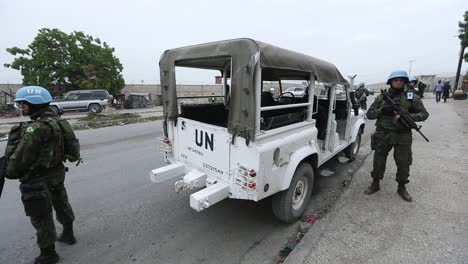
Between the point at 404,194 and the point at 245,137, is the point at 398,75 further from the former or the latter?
the point at 245,137

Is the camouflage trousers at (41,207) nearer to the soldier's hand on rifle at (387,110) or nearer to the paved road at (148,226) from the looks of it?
the paved road at (148,226)

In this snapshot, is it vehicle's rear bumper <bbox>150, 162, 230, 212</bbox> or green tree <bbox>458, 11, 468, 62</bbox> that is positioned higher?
green tree <bbox>458, 11, 468, 62</bbox>

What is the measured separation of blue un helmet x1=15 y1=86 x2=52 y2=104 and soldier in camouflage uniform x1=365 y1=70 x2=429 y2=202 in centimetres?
424

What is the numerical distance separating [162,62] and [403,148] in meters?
3.69

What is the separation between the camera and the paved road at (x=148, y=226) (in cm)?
266

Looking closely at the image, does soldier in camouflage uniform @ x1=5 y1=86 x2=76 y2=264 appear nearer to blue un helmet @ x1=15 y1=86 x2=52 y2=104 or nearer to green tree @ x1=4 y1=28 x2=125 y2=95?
blue un helmet @ x1=15 y1=86 x2=52 y2=104

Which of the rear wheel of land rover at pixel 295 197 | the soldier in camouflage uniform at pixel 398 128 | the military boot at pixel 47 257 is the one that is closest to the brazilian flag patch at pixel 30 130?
the military boot at pixel 47 257

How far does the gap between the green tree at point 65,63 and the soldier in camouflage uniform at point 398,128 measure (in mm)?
25304

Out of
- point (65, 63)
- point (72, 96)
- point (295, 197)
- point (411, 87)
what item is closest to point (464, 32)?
point (411, 87)

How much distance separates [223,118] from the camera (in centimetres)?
430

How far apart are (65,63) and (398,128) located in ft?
90.7

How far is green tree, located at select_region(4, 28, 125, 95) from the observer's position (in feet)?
73.5

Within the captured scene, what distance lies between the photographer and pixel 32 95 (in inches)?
92.8

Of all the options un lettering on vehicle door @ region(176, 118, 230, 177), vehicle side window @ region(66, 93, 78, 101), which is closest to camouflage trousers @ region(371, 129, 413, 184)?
un lettering on vehicle door @ region(176, 118, 230, 177)
